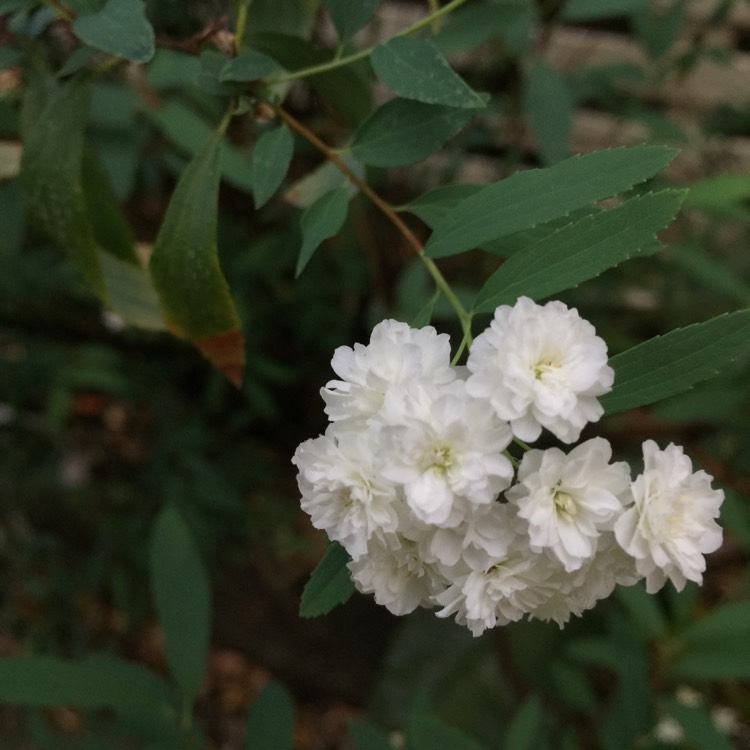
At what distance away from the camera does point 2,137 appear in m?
1.08

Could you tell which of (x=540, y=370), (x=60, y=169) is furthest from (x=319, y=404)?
(x=540, y=370)

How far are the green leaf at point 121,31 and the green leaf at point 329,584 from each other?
15.6 inches

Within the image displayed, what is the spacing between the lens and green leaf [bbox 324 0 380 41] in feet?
2.21

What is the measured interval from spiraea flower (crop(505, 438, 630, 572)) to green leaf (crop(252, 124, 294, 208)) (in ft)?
1.08

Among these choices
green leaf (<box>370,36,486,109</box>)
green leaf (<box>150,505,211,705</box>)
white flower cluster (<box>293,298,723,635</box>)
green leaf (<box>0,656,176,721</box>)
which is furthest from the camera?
green leaf (<box>150,505,211,705</box>)

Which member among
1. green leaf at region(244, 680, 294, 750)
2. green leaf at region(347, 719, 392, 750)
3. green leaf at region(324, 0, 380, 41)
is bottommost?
green leaf at region(347, 719, 392, 750)

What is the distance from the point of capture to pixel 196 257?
0.67 meters

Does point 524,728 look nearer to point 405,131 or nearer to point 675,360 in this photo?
point 675,360

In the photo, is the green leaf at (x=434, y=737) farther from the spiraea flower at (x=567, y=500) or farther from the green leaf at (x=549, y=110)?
the green leaf at (x=549, y=110)

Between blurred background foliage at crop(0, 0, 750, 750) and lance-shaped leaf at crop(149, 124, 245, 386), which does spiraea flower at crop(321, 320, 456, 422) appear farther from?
blurred background foliage at crop(0, 0, 750, 750)

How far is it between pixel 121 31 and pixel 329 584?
1.47 ft

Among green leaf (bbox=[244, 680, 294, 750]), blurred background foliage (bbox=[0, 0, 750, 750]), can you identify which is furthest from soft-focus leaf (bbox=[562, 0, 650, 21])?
green leaf (bbox=[244, 680, 294, 750])

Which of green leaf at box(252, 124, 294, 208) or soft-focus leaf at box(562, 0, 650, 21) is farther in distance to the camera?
soft-focus leaf at box(562, 0, 650, 21)

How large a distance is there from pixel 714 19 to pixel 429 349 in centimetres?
120
